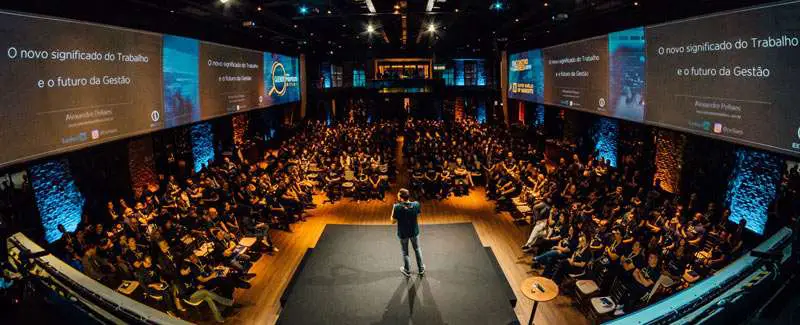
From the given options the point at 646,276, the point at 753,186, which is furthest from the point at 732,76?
the point at 753,186

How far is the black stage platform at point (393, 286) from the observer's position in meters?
5.46

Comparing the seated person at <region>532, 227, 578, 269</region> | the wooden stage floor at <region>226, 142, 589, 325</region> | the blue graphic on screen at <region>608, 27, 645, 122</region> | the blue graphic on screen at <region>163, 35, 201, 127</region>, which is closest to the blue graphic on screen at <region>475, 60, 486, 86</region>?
the wooden stage floor at <region>226, 142, 589, 325</region>

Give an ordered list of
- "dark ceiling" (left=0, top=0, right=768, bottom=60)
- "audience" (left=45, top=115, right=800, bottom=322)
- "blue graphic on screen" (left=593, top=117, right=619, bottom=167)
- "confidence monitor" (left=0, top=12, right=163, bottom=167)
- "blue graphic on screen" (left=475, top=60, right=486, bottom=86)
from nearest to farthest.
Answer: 1. "confidence monitor" (left=0, top=12, right=163, bottom=167)
2. "audience" (left=45, top=115, right=800, bottom=322)
3. "dark ceiling" (left=0, top=0, right=768, bottom=60)
4. "blue graphic on screen" (left=593, top=117, right=619, bottom=167)
5. "blue graphic on screen" (left=475, top=60, right=486, bottom=86)

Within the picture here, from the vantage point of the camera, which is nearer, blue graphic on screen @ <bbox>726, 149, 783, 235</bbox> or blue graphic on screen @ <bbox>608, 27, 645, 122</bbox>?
blue graphic on screen @ <bbox>726, 149, 783, 235</bbox>

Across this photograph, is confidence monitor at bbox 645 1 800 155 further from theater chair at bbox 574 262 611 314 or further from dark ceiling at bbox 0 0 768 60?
theater chair at bbox 574 262 611 314

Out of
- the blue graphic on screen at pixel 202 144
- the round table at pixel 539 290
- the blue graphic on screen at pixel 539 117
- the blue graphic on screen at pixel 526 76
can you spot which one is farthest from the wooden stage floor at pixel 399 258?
the blue graphic on screen at pixel 539 117

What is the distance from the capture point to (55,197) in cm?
846

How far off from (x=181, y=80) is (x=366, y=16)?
4.89 meters

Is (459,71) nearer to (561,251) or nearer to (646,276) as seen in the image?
(561,251)

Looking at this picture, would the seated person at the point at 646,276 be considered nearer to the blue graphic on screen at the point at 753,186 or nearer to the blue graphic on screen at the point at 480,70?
the blue graphic on screen at the point at 753,186

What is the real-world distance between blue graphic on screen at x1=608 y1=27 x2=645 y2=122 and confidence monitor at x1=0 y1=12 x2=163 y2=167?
925cm

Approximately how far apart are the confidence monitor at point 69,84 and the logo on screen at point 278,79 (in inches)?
278

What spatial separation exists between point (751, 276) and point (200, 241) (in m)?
7.16

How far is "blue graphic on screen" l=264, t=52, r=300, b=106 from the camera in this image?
14.7 metres
